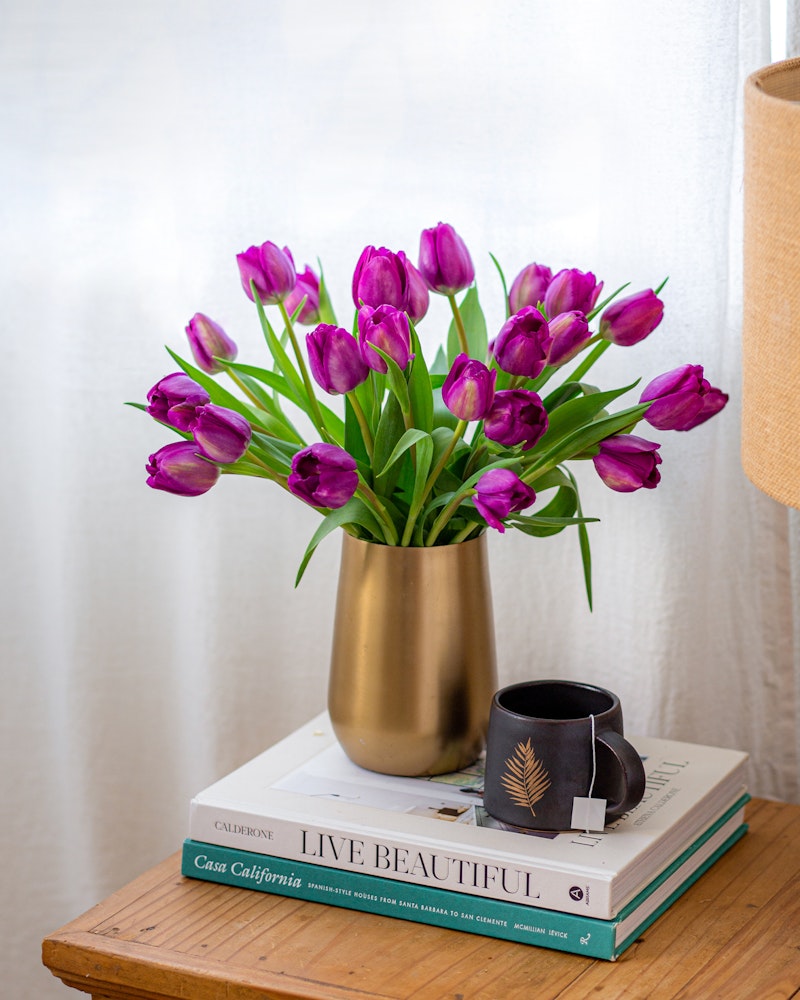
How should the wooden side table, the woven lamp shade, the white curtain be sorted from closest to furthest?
1. the woven lamp shade
2. the wooden side table
3. the white curtain

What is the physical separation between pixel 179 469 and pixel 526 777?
31cm

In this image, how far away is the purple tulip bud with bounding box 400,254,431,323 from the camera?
2.96 feet

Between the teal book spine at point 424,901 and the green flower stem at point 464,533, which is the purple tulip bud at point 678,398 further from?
the teal book spine at point 424,901

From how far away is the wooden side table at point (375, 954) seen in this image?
781 millimetres

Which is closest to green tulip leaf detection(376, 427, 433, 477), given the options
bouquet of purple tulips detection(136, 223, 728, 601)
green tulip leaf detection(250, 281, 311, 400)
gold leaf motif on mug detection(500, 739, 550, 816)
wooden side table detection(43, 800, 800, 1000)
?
bouquet of purple tulips detection(136, 223, 728, 601)

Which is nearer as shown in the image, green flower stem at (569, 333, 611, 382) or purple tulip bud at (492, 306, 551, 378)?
purple tulip bud at (492, 306, 551, 378)

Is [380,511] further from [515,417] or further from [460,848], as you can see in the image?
[460,848]

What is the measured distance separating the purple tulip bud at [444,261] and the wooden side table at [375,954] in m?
0.44

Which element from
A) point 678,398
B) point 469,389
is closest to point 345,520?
point 469,389

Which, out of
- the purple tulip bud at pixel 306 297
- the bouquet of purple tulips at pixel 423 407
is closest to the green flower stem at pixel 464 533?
the bouquet of purple tulips at pixel 423 407

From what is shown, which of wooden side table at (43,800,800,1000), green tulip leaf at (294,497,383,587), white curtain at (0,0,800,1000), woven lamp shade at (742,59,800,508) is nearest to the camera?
woven lamp shade at (742,59,800,508)

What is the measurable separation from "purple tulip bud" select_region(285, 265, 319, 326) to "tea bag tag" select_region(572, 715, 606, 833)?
1.24 ft

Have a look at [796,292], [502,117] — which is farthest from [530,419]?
[502,117]

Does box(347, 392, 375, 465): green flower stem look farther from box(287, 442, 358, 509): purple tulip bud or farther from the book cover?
the book cover
